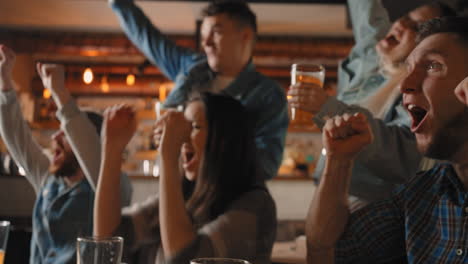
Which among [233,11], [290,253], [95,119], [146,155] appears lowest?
[146,155]

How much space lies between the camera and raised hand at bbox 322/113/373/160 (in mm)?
1433

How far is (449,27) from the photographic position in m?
1.39

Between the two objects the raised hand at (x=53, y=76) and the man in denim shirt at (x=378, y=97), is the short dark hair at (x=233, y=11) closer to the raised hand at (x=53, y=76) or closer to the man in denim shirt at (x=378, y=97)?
the man in denim shirt at (x=378, y=97)

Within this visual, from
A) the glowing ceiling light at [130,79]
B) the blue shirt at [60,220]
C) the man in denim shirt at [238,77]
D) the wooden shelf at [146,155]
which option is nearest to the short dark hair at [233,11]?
the man in denim shirt at [238,77]

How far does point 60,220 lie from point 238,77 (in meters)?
0.88

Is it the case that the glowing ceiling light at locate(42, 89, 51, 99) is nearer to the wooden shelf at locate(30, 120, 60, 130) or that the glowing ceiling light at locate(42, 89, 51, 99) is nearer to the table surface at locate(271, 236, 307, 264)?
the wooden shelf at locate(30, 120, 60, 130)

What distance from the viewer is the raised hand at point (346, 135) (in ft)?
4.70

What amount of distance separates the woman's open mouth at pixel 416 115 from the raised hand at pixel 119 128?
2.94 ft

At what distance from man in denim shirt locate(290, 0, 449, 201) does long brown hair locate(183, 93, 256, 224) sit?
0.33 m

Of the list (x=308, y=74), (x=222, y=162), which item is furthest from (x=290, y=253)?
(x=308, y=74)

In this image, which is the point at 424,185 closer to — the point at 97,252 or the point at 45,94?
the point at 97,252

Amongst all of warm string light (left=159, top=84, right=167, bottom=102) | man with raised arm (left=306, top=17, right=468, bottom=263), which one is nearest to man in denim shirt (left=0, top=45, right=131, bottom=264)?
man with raised arm (left=306, top=17, right=468, bottom=263)

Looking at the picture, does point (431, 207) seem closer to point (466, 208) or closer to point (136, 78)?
point (466, 208)

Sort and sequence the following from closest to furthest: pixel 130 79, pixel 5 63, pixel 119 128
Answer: pixel 119 128 < pixel 5 63 < pixel 130 79
